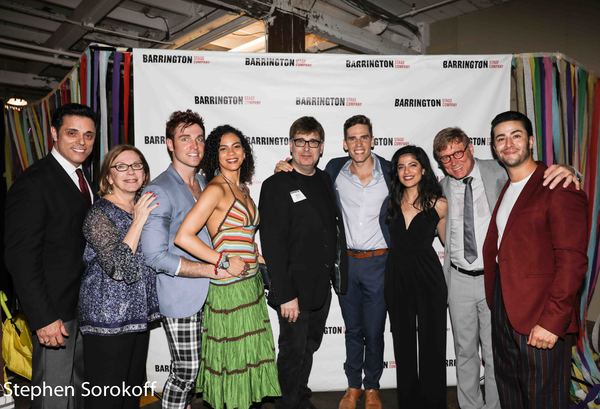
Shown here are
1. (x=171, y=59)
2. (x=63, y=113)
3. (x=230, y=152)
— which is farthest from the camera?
(x=171, y=59)

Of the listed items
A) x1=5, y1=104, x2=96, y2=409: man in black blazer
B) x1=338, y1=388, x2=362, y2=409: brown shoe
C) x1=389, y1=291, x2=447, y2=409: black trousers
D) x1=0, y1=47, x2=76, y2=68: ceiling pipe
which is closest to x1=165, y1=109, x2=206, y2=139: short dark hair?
x1=5, y1=104, x2=96, y2=409: man in black blazer

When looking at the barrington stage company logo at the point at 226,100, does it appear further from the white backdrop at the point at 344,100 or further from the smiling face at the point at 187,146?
the smiling face at the point at 187,146

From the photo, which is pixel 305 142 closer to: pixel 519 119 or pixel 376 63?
pixel 519 119

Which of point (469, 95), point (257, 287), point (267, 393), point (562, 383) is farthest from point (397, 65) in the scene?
point (267, 393)

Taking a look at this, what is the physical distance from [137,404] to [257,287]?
98cm

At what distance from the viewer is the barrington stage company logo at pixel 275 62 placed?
322 cm

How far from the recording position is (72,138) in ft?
6.81

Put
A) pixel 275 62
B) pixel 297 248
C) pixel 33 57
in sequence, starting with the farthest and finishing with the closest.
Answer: pixel 33 57 < pixel 275 62 < pixel 297 248

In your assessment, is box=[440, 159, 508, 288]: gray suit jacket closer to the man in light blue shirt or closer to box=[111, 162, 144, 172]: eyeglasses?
the man in light blue shirt

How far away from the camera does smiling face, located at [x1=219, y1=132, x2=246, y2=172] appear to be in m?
2.20

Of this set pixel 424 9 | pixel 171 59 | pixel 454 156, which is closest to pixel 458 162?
pixel 454 156

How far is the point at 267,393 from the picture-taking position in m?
2.15

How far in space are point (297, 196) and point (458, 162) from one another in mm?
1111

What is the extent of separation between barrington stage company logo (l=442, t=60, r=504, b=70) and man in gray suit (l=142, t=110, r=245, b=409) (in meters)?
2.43
